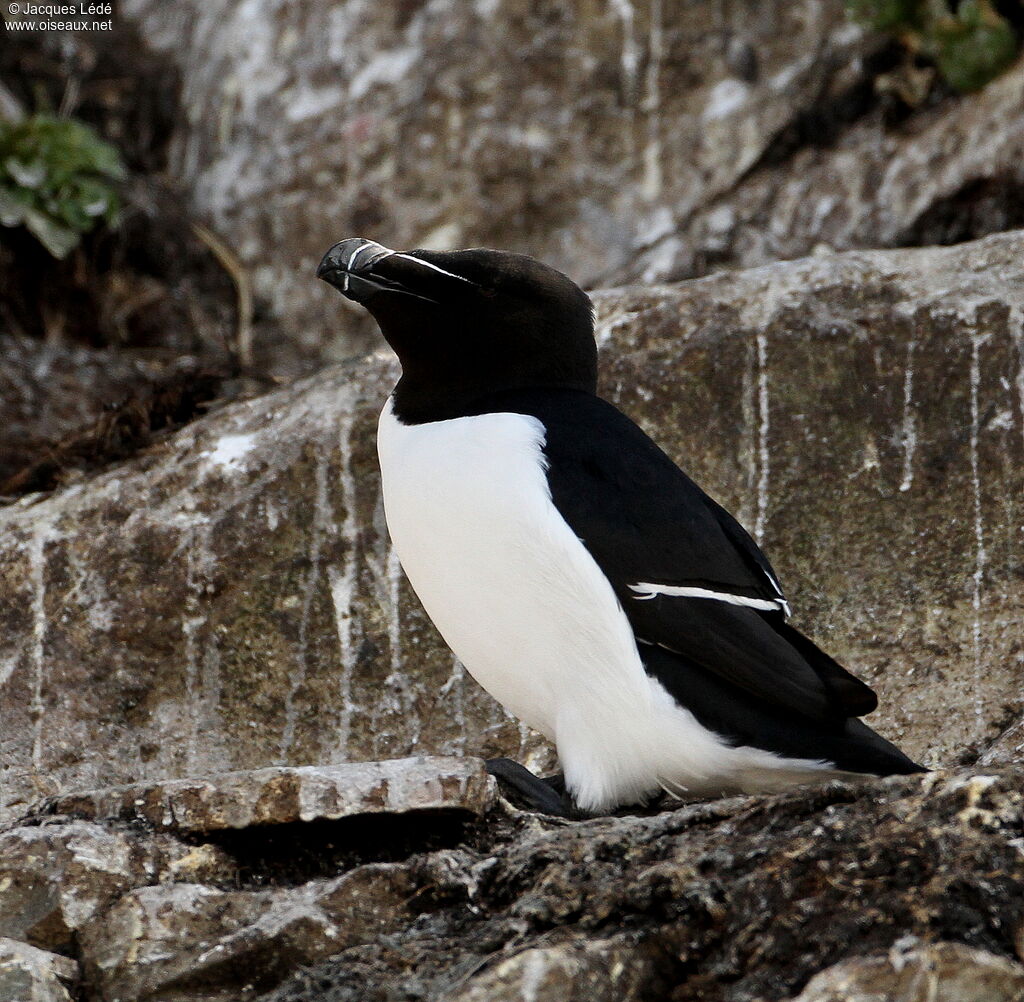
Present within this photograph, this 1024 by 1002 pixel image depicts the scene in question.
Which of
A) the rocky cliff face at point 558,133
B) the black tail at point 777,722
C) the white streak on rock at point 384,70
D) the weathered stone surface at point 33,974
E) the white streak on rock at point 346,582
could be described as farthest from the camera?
the white streak on rock at point 384,70

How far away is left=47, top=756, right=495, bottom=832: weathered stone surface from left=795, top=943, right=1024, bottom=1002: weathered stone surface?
1.14 meters

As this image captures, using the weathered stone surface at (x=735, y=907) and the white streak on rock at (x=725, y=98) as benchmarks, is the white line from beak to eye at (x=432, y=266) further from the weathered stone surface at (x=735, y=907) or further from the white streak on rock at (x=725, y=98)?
the white streak on rock at (x=725, y=98)

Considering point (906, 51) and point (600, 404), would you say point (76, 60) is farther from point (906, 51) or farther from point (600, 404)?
point (600, 404)

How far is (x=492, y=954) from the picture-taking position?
2.43 m

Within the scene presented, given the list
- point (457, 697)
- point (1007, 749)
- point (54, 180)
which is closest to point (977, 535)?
point (1007, 749)

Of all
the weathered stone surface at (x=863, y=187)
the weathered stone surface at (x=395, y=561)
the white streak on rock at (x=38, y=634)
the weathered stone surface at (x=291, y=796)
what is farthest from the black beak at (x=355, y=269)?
the weathered stone surface at (x=863, y=187)

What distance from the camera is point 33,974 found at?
2600 millimetres

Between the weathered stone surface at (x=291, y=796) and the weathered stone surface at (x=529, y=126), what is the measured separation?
4433 mm

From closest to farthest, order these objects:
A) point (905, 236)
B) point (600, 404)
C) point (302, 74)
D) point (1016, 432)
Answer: point (600, 404), point (1016, 432), point (905, 236), point (302, 74)

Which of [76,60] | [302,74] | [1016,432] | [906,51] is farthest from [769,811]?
[76,60]

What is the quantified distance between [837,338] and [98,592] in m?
2.72

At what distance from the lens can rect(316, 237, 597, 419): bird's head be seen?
12.4 ft

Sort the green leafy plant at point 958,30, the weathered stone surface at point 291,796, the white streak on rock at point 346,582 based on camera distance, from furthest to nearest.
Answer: the green leafy plant at point 958,30
the white streak on rock at point 346,582
the weathered stone surface at point 291,796

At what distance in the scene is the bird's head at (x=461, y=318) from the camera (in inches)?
149
